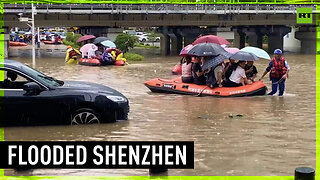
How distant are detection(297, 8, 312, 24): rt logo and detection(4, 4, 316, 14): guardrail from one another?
0.80m

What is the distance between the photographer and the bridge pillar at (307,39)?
5669 cm

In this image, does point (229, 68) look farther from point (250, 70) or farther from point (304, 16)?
point (304, 16)

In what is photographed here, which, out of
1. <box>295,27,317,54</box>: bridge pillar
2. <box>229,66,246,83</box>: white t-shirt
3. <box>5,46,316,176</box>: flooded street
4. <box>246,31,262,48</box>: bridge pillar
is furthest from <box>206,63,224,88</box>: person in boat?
<box>246,31,262,48</box>: bridge pillar

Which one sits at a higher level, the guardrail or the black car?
the guardrail

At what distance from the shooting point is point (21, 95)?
10797 mm

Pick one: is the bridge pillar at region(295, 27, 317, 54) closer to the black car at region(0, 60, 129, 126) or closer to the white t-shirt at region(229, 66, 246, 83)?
the white t-shirt at region(229, 66, 246, 83)

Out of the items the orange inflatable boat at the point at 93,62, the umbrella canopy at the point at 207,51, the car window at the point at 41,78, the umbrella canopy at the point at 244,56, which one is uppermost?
the umbrella canopy at the point at 207,51

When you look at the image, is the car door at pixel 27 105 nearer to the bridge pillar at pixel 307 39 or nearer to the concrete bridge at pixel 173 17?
the concrete bridge at pixel 173 17

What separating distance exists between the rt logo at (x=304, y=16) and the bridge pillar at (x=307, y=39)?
196 centimetres

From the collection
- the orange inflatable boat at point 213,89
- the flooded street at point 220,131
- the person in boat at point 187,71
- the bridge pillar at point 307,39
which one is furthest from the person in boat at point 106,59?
the bridge pillar at point 307,39

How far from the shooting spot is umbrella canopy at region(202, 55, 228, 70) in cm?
1672

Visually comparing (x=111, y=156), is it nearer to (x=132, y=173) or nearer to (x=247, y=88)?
(x=132, y=173)

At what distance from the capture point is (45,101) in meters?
10.9

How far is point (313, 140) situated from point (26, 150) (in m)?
6.01
